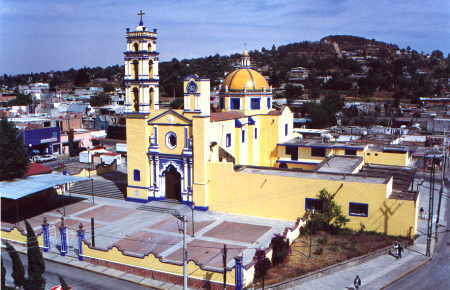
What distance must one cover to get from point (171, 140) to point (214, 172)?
3.89m

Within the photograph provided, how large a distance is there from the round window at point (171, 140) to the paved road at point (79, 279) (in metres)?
11.0

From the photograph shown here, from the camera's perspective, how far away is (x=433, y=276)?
1953 centimetres

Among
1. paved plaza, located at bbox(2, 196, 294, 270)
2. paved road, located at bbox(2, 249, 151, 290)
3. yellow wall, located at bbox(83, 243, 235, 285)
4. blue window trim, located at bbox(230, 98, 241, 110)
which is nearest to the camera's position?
yellow wall, located at bbox(83, 243, 235, 285)

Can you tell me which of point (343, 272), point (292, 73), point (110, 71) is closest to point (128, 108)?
point (343, 272)

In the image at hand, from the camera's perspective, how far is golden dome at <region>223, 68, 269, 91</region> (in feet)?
125

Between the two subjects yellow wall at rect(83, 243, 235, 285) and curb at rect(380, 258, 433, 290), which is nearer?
yellow wall at rect(83, 243, 235, 285)

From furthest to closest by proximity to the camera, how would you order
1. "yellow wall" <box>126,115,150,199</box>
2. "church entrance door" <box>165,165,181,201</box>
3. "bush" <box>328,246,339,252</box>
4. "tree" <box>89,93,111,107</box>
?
1. "tree" <box>89,93,111,107</box>
2. "church entrance door" <box>165,165,181,201</box>
3. "yellow wall" <box>126,115,150,199</box>
4. "bush" <box>328,246,339,252</box>

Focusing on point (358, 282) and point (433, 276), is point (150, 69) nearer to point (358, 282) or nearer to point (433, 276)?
point (358, 282)

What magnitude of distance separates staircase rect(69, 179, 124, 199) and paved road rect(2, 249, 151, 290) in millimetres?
10917

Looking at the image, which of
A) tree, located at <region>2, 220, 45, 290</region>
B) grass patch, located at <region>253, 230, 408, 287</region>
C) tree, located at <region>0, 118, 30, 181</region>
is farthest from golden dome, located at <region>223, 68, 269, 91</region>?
tree, located at <region>2, 220, 45, 290</region>

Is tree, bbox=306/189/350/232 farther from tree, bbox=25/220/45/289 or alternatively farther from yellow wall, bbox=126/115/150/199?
tree, bbox=25/220/45/289

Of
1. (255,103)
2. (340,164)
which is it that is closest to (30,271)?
(340,164)

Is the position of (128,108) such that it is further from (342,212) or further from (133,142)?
(342,212)

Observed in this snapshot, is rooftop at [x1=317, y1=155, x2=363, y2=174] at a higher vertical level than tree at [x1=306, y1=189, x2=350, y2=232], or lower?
higher
